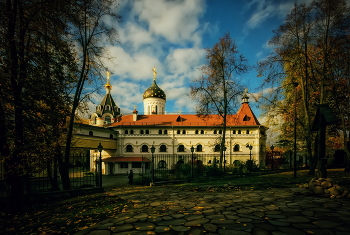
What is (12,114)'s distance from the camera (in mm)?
6633

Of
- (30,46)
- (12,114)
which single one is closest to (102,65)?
(30,46)

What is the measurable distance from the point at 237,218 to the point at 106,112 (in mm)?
38114

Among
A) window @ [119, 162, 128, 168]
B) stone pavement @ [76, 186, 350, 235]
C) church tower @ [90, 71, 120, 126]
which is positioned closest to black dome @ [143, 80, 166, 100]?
church tower @ [90, 71, 120, 126]

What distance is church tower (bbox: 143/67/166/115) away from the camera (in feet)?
141

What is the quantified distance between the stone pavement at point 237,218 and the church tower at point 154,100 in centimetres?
3732

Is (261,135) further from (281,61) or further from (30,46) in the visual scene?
(30,46)

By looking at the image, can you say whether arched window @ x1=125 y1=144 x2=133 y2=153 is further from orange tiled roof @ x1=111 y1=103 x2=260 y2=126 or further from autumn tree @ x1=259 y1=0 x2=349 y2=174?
autumn tree @ x1=259 y1=0 x2=349 y2=174

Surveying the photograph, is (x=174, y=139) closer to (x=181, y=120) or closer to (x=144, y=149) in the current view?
Answer: (x=181, y=120)

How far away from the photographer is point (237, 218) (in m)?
4.57

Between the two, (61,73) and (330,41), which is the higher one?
(330,41)

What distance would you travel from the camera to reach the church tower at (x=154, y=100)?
4312cm

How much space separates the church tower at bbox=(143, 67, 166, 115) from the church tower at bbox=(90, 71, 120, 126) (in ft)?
20.8

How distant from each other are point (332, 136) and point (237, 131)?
15254mm

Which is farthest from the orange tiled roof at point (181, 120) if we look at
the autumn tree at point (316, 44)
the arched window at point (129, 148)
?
the autumn tree at point (316, 44)
